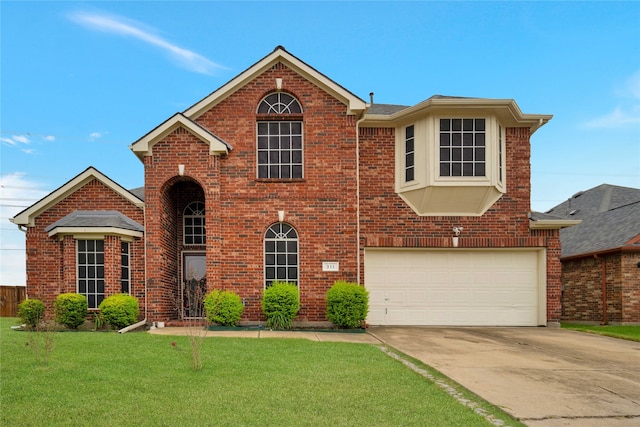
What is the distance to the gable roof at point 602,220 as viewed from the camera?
15656mm

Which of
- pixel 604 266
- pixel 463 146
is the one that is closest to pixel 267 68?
pixel 463 146

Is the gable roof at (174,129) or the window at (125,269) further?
the window at (125,269)

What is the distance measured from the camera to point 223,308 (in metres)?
11.9

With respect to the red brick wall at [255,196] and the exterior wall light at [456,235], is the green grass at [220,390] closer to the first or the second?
the red brick wall at [255,196]

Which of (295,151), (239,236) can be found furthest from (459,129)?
(239,236)

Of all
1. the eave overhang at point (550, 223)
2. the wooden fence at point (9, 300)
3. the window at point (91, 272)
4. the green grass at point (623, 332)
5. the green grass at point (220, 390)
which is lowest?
the wooden fence at point (9, 300)

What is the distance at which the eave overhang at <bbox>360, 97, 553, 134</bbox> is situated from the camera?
12469mm

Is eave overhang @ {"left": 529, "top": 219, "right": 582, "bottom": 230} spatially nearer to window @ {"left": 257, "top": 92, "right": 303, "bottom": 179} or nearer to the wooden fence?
window @ {"left": 257, "top": 92, "right": 303, "bottom": 179}

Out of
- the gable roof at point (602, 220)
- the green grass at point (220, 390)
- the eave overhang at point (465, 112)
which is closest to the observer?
the green grass at point (220, 390)

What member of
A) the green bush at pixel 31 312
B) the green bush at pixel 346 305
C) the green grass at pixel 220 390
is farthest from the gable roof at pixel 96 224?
the green bush at pixel 346 305

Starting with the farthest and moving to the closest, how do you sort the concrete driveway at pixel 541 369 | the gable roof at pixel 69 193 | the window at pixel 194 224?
the window at pixel 194 224
the gable roof at pixel 69 193
the concrete driveway at pixel 541 369

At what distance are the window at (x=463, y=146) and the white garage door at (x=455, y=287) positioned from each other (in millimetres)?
2595

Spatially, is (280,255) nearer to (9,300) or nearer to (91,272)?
(91,272)

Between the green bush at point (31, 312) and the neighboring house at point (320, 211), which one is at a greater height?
the neighboring house at point (320, 211)
